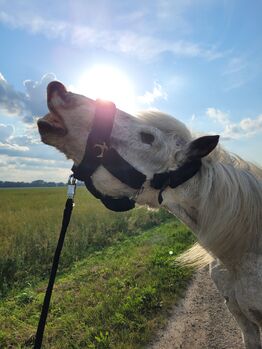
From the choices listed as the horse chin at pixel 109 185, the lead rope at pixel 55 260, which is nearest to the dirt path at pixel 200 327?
the lead rope at pixel 55 260

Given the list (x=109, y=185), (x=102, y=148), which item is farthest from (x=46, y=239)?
(x=102, y=148)

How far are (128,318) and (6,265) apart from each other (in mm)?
4715

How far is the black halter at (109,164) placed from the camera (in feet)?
8.75

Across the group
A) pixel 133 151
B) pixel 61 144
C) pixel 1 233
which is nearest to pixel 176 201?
pixel 133 151

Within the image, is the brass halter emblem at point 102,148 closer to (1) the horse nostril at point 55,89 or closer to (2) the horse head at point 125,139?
(2) the horse head at point 125,139

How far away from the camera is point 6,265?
Answer: 900 centimetres

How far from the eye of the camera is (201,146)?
262cm

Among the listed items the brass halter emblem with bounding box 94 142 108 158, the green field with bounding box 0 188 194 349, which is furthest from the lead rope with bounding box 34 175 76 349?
the green field with bounding box 0 188 194 349

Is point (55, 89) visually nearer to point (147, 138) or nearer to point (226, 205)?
point (147, 138)

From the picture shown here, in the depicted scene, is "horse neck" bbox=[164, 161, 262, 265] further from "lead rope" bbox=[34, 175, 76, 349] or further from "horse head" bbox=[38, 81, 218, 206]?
"lead rope" bbox=[34, 175, 76, 349]

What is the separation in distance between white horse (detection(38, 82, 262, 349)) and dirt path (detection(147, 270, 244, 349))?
2243mm

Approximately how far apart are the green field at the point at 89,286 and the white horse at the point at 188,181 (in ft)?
8.20

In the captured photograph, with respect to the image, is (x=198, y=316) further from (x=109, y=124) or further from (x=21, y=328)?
(x=109, y=124)

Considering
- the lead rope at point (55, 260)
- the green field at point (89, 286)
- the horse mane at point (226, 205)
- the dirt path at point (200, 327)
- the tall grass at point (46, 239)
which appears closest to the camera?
the lead rope at point (55, 260)
